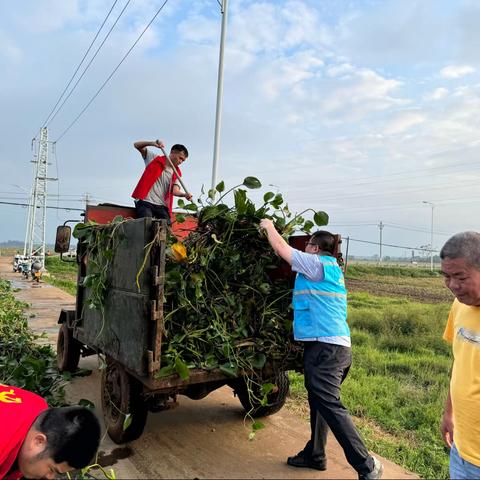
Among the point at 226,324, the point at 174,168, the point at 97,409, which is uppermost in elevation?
the point at 174,168

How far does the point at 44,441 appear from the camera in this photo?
86.4 inches

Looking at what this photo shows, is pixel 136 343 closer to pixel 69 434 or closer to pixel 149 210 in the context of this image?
pixel 69 434

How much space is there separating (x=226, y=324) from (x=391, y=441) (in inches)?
86.7

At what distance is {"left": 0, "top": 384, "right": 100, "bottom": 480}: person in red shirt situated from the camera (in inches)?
86.0

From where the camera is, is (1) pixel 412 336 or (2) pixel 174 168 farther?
(1) pixel 412 336

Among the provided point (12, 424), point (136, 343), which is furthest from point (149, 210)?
point (12, 424)

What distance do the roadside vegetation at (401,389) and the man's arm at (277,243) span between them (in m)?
2.19

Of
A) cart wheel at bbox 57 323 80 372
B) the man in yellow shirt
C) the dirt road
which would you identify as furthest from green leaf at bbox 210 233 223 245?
cart wheel at bbox 57 323 80 372

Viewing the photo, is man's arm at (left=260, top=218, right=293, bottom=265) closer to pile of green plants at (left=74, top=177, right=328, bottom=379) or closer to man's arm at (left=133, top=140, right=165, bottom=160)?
pile of green plants at (left=74, top=177, right=328, bottom=379)

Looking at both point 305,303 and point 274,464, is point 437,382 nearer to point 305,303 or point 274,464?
point 274,464

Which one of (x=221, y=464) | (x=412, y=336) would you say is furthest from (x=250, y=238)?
(x=412, y=336)

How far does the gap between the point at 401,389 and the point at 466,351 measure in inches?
167

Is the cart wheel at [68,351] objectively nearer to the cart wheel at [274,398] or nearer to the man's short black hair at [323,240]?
the cart wheel at [274,398]

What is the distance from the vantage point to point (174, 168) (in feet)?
19.1
